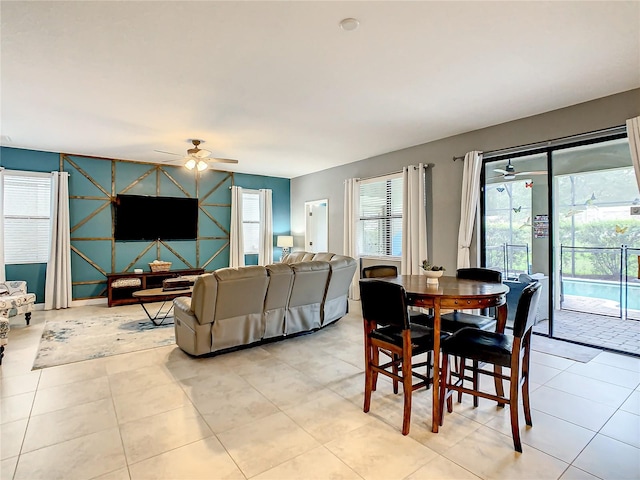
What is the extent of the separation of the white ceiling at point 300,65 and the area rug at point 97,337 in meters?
2.81

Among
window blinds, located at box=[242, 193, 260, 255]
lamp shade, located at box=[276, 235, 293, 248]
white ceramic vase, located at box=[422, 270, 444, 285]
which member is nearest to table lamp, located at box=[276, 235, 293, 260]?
lamp shade, located at box=[276, 235, 293, 248]

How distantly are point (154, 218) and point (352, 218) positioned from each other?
4091 millimetres

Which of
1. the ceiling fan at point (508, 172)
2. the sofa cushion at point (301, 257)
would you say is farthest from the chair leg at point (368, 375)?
the sofa cushion at point (301, 257)

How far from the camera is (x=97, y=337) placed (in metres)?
4.55

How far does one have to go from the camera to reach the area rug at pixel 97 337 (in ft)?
12.9

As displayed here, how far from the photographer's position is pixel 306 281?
14.0 ft

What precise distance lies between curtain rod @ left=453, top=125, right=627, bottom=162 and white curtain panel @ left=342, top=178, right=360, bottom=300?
2.68 meters

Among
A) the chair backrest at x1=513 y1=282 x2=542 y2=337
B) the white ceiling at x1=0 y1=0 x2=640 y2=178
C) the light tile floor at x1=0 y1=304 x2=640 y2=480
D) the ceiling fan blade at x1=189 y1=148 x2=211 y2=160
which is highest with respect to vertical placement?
the white ceiling at x1=0 y1=0 x2=640 y2=178

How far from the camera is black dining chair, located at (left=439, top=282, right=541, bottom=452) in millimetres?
2186

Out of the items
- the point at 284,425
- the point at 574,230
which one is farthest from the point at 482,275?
the point at 574,230

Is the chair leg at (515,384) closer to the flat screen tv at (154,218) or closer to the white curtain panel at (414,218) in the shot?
the white curtain panel at (414,218)

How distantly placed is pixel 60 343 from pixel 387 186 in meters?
5.50

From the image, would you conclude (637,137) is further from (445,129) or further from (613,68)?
(445,129)

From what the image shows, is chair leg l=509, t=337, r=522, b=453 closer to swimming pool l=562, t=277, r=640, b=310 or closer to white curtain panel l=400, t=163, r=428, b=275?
white curtain panel l=400, t=163, r=428, b=275
